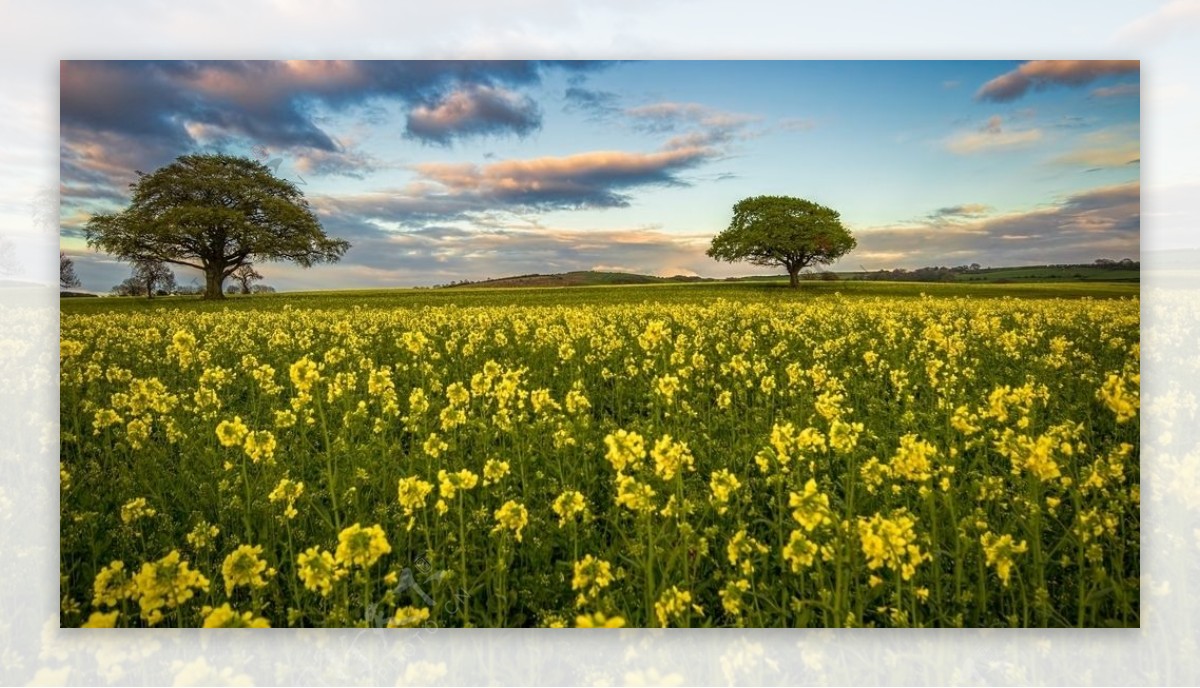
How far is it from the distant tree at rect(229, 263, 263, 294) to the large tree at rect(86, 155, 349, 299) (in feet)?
0.31

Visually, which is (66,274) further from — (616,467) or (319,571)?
(616,467)

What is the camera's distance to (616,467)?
10.1 ft

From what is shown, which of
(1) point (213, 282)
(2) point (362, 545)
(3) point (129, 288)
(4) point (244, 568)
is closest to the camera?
(2) point (362, 545)

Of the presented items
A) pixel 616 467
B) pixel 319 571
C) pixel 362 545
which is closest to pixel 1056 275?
pixel 616 467

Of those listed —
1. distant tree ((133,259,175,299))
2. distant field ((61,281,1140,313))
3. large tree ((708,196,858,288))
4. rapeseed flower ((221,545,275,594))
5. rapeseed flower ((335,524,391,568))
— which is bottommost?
rapeseed flower ((221,545,275,594))

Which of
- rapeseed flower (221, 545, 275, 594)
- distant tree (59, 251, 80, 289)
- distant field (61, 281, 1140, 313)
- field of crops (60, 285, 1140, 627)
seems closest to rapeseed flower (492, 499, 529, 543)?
field of crops (60, 285, 1140, 627)

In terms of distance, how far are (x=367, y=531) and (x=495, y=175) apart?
2.12 m

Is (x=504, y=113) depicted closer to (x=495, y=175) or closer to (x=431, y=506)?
(x=495, y=175)

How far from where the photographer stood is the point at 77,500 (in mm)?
3678

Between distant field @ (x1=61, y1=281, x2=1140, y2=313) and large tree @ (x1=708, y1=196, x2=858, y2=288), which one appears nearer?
large tree @ (x1=708, y1=196, x2=858, y2=288)

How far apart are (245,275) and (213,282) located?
175 mm

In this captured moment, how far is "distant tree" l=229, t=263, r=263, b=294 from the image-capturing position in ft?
14.0

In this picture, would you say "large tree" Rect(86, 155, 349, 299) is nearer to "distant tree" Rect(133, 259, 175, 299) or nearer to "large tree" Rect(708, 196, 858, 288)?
"distant tree" Rect(133, 259, 175, 299)

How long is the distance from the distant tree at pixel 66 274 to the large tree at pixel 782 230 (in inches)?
137
